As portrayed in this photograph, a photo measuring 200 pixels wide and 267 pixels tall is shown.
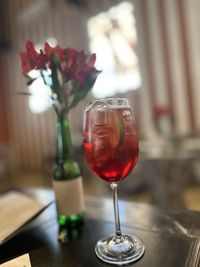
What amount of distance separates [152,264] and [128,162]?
8.0 inches

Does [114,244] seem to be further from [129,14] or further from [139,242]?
[129,14]

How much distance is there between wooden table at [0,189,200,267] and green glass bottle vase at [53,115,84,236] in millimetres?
36

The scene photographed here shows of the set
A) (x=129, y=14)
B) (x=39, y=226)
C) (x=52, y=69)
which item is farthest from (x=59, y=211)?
(x=129, y=14)

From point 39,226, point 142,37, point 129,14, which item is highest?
point 129,14

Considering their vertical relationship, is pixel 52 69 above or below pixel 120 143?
above

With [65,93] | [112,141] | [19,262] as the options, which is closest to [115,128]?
[112,141]

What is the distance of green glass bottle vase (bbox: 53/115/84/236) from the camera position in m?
0.71

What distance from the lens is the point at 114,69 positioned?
3996 mm

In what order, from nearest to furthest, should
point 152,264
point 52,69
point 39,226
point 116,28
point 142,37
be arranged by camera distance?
1. point 152,264
2. point 52,69
3. point 39,226
4. point 142,37
5. point 116,28

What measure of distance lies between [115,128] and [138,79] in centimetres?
335

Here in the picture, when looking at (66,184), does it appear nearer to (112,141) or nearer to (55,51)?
(112,141)

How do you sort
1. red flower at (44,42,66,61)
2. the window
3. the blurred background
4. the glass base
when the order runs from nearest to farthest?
the glass base
red flower at (44,42,66,61)
the blurred background
the window

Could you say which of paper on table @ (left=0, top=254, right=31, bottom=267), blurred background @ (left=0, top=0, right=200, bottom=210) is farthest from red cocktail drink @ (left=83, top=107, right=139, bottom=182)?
blurred background @ (left=0, top=0, right=200, bottom=210)

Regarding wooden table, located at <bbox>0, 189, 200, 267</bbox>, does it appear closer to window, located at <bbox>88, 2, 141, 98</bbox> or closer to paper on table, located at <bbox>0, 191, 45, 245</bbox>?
paper on table, located at <bbox>0, 191, 45, 245</bbox>
